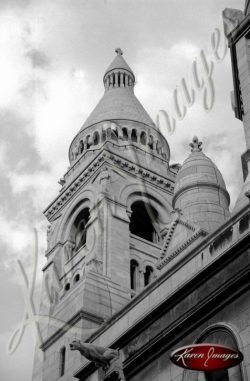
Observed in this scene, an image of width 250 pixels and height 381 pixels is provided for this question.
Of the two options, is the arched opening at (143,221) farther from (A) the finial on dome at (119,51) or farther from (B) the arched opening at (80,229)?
(A) the finial on dome at (119,51)

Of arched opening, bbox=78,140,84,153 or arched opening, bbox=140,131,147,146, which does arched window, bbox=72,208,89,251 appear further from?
arched opening, bbox=140,131,147,146

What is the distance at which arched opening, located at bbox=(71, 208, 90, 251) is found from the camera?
4477 cm

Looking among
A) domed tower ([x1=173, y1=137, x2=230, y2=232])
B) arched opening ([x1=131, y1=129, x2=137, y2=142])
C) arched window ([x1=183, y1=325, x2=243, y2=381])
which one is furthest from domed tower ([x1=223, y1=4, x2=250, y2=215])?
arched opening ([x1=131, y1=129, x2=137, y2=142])

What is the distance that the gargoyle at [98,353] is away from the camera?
19516 mm

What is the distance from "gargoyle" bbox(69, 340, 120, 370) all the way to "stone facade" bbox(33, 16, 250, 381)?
0.63ft

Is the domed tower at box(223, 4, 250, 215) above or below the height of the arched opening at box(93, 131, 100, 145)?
below

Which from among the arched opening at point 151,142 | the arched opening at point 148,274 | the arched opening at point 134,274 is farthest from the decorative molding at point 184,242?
the arched opening at point 151,142

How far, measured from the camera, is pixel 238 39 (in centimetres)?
2217

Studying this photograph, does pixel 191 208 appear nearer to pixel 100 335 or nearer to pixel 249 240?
pixel 100 335

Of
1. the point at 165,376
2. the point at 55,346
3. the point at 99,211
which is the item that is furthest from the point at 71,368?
the point at 99,211

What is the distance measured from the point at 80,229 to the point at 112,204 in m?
4.01

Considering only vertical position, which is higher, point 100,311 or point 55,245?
point 55,245

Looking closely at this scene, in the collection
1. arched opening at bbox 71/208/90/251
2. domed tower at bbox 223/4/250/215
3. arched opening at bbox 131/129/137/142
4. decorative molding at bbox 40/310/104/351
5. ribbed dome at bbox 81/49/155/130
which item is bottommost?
decorative molding at bbox 40/310/104/351

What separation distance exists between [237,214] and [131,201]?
26865 mm
